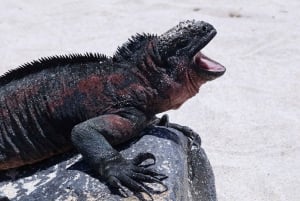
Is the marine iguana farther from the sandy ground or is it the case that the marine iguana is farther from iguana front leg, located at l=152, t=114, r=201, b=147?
the sandy ground

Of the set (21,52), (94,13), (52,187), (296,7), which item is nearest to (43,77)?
(52,187)

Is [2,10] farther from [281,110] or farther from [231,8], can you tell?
[281,110]

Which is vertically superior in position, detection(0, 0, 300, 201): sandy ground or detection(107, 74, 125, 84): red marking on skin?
detection(107, 74, 125, 84): red marking on skin

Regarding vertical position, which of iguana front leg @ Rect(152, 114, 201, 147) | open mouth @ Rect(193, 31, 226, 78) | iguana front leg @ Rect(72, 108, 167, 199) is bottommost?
iguana front leg @ Rect(152, 114, 201, 147)

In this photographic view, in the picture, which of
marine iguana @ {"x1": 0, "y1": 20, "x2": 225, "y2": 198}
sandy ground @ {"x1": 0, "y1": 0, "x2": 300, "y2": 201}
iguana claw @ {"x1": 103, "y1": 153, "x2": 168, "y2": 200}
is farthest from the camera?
A: sandy ground @ {"x1": 0, "y1": 0, "x2": 300, "y2": 201}

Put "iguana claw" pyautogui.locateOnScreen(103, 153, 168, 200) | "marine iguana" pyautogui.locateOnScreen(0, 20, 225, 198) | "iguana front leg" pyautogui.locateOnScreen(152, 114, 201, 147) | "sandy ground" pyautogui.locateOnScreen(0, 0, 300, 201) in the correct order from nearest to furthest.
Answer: "iguana claw" pyautogui.locateOnScreen(103, 153, 168, 200) < "marine iguana" pyautogui.locateOnScreen(0, 20, 225, 198) < "iguana front leg" pyautogui.locateOnScreen(152, 114, 201, 147) < "sandy ground" pyautogui.locateOnScreen(0, 0, 300, 201)

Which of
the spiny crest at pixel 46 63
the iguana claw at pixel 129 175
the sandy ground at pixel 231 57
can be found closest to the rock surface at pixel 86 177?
the iguana claw at pixel 129 175

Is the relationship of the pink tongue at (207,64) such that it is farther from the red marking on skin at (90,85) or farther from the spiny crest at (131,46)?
the red marking on skin at (90,85)

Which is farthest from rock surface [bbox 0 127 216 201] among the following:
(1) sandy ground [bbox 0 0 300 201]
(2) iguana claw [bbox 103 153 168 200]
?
(1) sandy ground [bbox 0 0 300 201]
